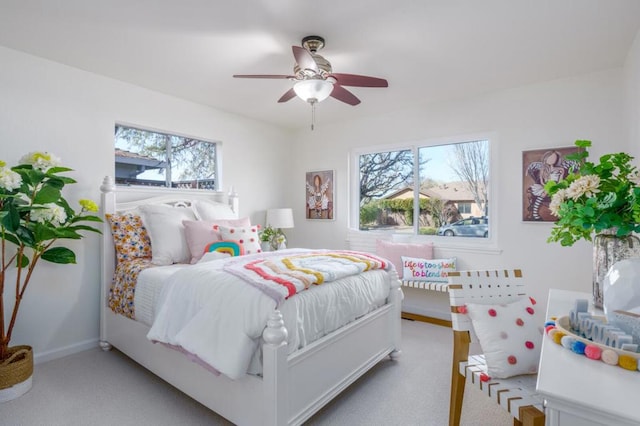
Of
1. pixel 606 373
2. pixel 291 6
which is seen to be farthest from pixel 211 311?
pixel 291 6

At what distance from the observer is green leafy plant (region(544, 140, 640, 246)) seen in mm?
1309

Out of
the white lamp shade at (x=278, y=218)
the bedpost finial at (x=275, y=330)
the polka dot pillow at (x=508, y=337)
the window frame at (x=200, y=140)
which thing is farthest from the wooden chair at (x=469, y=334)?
the window frame at (x=200, y=140)

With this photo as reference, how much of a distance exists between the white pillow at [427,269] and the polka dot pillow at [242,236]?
1697 mm

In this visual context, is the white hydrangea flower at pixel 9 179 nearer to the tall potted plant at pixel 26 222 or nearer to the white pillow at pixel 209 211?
the tall potted plant at pixel 26 222

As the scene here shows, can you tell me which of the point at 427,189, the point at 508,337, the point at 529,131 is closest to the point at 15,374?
the point at 508,337

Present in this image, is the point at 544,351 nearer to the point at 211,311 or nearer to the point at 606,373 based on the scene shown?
the point at 606,373

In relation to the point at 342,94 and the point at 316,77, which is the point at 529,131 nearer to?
the point at 342,94

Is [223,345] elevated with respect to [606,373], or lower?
lower

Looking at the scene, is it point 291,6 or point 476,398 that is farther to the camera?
point 476,398

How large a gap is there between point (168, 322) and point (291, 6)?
6.74 feet

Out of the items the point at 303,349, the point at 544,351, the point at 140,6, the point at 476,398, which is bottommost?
the point at 476,398

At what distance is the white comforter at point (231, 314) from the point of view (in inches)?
65.3

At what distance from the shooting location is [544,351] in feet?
3.28

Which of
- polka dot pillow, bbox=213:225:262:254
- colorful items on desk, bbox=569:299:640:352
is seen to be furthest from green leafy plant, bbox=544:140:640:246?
polka dot pillow, bbox=213:225:262:254
